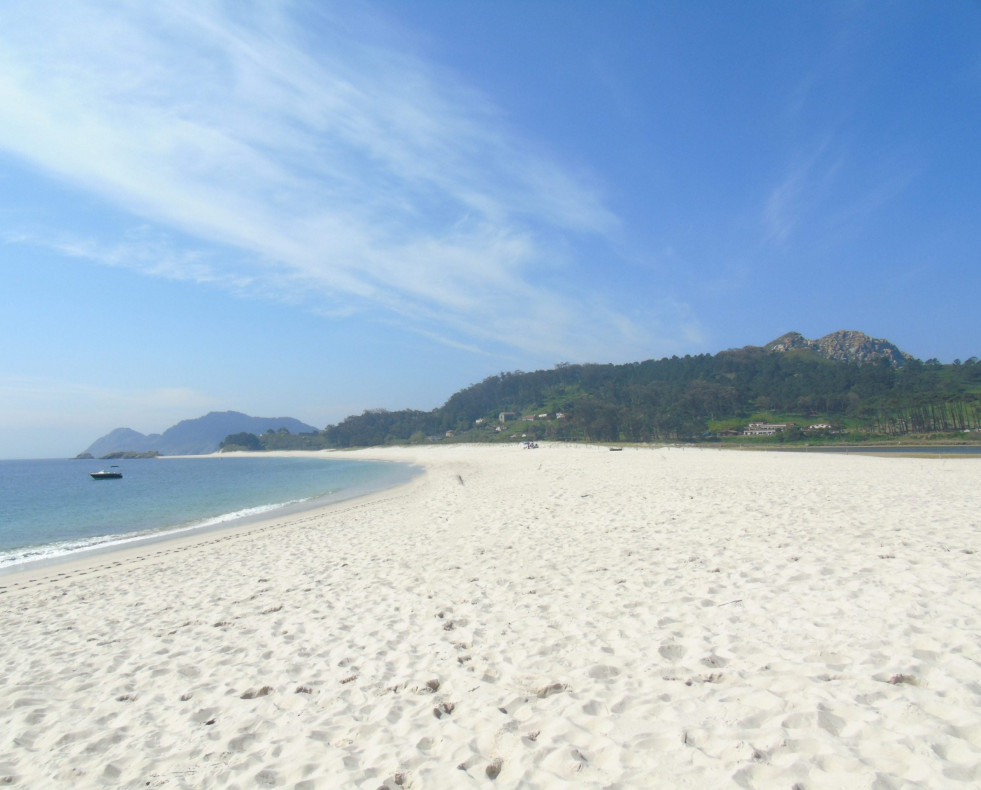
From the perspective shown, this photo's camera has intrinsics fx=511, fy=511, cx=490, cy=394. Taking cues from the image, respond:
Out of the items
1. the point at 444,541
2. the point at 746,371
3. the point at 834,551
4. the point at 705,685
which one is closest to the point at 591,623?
the point at 705,685

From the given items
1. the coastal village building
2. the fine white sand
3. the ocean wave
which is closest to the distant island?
the coastal village building

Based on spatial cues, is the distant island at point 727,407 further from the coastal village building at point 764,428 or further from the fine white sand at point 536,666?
the fine white sand at point 536,666

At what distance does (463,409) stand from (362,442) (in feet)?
119

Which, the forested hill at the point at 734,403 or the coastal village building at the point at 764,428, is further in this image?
the coastal village building at the point at 764,428

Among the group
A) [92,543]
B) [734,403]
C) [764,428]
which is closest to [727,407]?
[734,403]

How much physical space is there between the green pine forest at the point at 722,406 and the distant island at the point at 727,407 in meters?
0.24

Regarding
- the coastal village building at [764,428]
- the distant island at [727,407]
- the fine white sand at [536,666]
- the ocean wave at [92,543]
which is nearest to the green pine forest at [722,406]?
the distant island at [727,407]

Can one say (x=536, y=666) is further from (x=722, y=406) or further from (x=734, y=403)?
(x=734, y=403)

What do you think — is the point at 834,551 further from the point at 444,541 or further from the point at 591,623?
the point at 444,541

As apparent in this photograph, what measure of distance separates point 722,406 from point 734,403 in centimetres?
374

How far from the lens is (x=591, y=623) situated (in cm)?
567

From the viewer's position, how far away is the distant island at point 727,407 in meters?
80.0

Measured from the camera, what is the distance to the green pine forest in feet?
263

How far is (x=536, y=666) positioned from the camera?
4.77 meters
